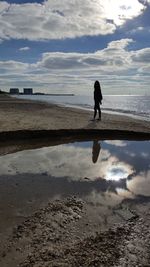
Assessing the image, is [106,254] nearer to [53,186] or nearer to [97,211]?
[97,211]

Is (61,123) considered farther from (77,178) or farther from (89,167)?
(77,178)

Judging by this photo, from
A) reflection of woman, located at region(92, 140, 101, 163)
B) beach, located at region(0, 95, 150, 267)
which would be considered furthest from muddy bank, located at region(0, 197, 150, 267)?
reflection of woman, located at region(92, 140, 101, 163)

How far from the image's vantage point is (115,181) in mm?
7605

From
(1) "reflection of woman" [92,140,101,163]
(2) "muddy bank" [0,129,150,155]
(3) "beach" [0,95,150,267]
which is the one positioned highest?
(2) "muddy bank" [0,129,150,155]

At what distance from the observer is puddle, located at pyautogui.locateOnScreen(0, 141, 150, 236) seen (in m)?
5.91

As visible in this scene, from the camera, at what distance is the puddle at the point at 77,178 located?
5.91m

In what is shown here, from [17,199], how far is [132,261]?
9.56 ft

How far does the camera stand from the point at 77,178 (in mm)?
7770

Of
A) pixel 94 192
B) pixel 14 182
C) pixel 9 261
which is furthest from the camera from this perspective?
pixel 14 182

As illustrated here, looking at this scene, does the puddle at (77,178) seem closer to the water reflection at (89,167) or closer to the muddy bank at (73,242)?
the water reflection at (89,167)

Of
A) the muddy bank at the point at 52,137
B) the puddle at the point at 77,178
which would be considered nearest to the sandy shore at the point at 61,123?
the muddy bank at the point at 52,137

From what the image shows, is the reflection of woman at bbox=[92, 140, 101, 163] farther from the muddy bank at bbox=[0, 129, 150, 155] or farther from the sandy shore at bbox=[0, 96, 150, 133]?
the sandy shore at bbox=[0, 96, 150, 133]

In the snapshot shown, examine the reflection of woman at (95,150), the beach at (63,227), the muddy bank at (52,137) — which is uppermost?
the muddy bank at (52,137)

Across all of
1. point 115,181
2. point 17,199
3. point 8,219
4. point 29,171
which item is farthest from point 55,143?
point 8,219
